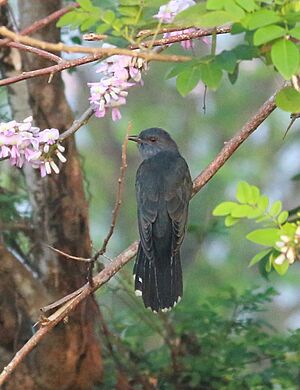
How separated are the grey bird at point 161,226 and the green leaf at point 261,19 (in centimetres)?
162

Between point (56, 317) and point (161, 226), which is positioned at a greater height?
point (161, 226)

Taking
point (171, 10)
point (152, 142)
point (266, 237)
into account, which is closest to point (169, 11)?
point (171, 10)

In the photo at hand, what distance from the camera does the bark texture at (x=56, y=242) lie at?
4801 mm

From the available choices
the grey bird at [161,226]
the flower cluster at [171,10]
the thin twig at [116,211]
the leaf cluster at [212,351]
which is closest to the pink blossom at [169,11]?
the flower cluster at [171,10]

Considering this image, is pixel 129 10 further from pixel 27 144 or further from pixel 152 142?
pixel 152 142

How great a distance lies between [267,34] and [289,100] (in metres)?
0.39

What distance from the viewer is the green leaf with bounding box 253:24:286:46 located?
2.55 meters

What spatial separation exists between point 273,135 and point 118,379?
6285 mm

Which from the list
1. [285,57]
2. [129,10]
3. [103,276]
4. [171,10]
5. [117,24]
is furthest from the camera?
[103,276]

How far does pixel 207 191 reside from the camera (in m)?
8.66

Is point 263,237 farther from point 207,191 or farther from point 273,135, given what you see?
point 273,135

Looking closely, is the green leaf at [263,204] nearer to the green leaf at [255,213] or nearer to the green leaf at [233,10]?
the green leaf at [255,213]

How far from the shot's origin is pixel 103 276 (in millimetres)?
3439

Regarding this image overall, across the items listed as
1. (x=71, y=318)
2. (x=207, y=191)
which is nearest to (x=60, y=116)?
(x=71, y=318)
